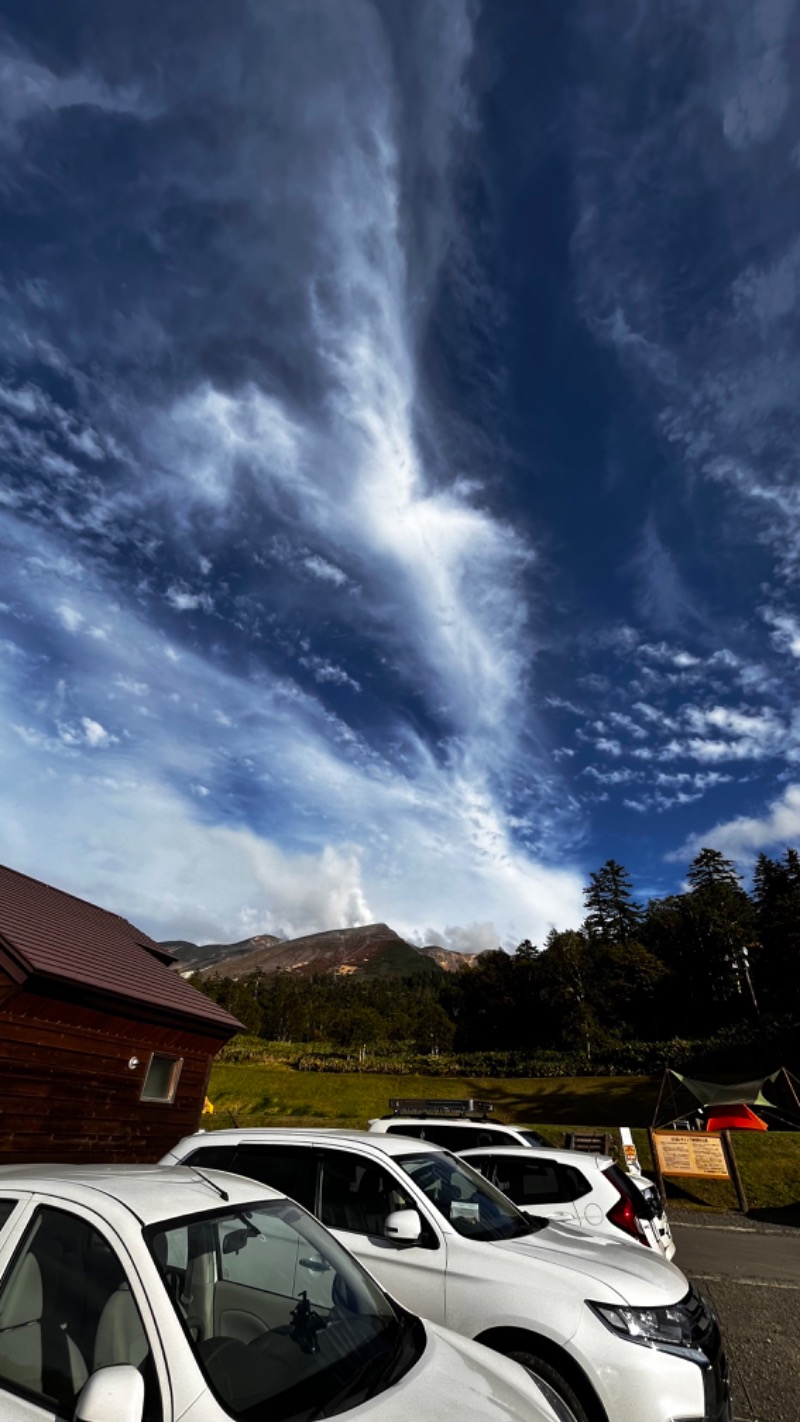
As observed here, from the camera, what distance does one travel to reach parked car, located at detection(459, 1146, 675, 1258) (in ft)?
21.2

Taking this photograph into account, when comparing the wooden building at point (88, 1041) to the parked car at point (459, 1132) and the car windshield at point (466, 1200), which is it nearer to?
the parked car at point (459, 1132)

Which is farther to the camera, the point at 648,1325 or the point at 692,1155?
the point at 692,1155

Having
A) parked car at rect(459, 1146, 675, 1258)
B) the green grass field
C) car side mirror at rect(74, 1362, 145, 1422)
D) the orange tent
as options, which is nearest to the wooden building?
parked car at rect(459, 1146, 675, 1258)

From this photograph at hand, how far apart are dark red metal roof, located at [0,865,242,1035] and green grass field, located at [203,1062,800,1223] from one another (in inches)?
440

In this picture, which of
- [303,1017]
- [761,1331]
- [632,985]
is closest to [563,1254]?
[761,1331]

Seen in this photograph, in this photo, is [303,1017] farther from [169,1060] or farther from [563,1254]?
[563,1254]

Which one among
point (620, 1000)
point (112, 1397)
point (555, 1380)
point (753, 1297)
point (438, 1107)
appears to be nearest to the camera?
point (112, 1397)

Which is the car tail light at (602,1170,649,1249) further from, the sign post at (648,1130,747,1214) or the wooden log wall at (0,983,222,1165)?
the wooden log wall at (0,983,222,1165)

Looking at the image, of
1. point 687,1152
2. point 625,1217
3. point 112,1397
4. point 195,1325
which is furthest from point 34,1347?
point 687,1152

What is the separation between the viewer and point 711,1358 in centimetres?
373

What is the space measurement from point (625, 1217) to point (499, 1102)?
26.3m

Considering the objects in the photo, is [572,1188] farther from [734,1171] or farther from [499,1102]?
[499,1102]

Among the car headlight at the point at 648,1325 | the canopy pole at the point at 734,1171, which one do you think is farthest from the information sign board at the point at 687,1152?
the car headlight at the point at 648,1325

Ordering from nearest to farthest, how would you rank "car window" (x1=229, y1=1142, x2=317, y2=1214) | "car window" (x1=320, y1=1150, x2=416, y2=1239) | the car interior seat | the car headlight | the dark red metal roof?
the car interior seat, the car headlight, "car window" (x1=320, y1=1150, x2=416, y2=1239), "car window" (x1=229, y1=1142, x2=317, y2=1214), the dark red metal roof
